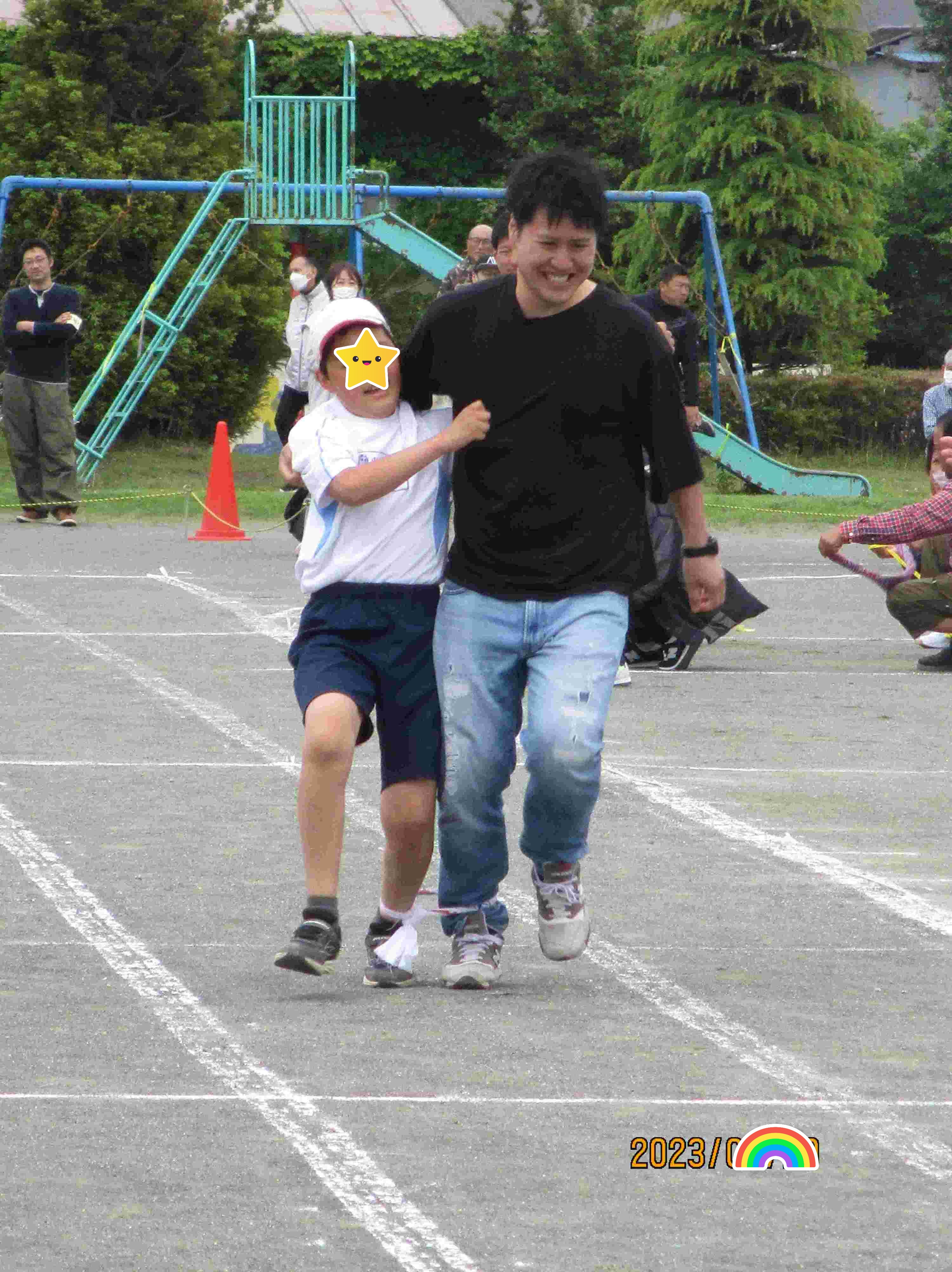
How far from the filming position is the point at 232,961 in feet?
19.2

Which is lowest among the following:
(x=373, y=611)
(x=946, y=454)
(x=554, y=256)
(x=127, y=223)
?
(x=946, y=454)

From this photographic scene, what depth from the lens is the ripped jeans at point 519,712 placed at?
18.1 feet

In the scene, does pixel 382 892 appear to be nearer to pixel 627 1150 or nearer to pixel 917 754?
pixel 627 1150

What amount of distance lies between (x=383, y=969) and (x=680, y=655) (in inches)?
256

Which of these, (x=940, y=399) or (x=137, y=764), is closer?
(x=137, y=764)

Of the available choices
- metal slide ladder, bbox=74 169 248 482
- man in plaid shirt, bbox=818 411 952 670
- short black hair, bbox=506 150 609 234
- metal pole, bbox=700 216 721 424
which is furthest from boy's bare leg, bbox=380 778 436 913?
metal pole, bbox=700 216 721 424

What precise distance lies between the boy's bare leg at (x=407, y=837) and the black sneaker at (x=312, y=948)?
8.1 inches

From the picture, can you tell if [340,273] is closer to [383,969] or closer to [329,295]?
[329,295]

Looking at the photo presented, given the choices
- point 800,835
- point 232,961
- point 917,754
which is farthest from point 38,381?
point 232,961

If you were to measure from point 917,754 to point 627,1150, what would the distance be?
207 inches

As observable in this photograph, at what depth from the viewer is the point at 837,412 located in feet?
108

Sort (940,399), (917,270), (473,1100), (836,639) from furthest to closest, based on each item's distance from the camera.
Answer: (917,270) → (940,399) → (836,639) → (473,1100)

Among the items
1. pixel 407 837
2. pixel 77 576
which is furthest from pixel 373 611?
pixel 77 576

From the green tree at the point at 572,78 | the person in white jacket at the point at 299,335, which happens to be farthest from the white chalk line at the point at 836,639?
the green tree at the point at 572,78
